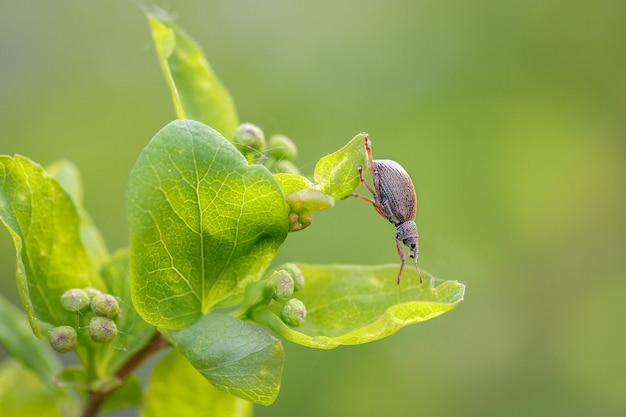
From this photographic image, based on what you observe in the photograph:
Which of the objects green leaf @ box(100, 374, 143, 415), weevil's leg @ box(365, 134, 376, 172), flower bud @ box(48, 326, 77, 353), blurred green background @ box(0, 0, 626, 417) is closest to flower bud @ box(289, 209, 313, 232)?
weevil's leg @ box(365, 134, 376, 172)

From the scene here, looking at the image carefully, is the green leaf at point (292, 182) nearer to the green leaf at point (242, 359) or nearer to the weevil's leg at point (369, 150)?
the weevil's leg at point (369, 150)

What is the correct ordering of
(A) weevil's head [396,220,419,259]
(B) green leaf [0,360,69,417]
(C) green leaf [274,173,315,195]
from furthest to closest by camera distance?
(B) green leaf [0,360,69,417] → (A) weevil's head [396,220,419,259] → (C) green leaf [274,173,315,195]

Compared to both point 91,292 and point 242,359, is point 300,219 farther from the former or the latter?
point 91,292

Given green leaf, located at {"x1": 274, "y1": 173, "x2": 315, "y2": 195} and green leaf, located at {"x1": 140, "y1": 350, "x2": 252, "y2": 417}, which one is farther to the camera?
green leaf, located at {"x1": 140, "y1": 350, "x2": 252, "y2": 417}

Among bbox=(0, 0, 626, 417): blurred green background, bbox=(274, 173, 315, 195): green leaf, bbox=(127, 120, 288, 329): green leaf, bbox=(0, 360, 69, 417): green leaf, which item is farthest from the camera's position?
bbox=(0, 0, 626, 417): blurred green background

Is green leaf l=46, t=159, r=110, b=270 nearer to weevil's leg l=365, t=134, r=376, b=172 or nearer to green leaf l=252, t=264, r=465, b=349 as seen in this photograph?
green leaf l=252, t=264, r=465, b=349
